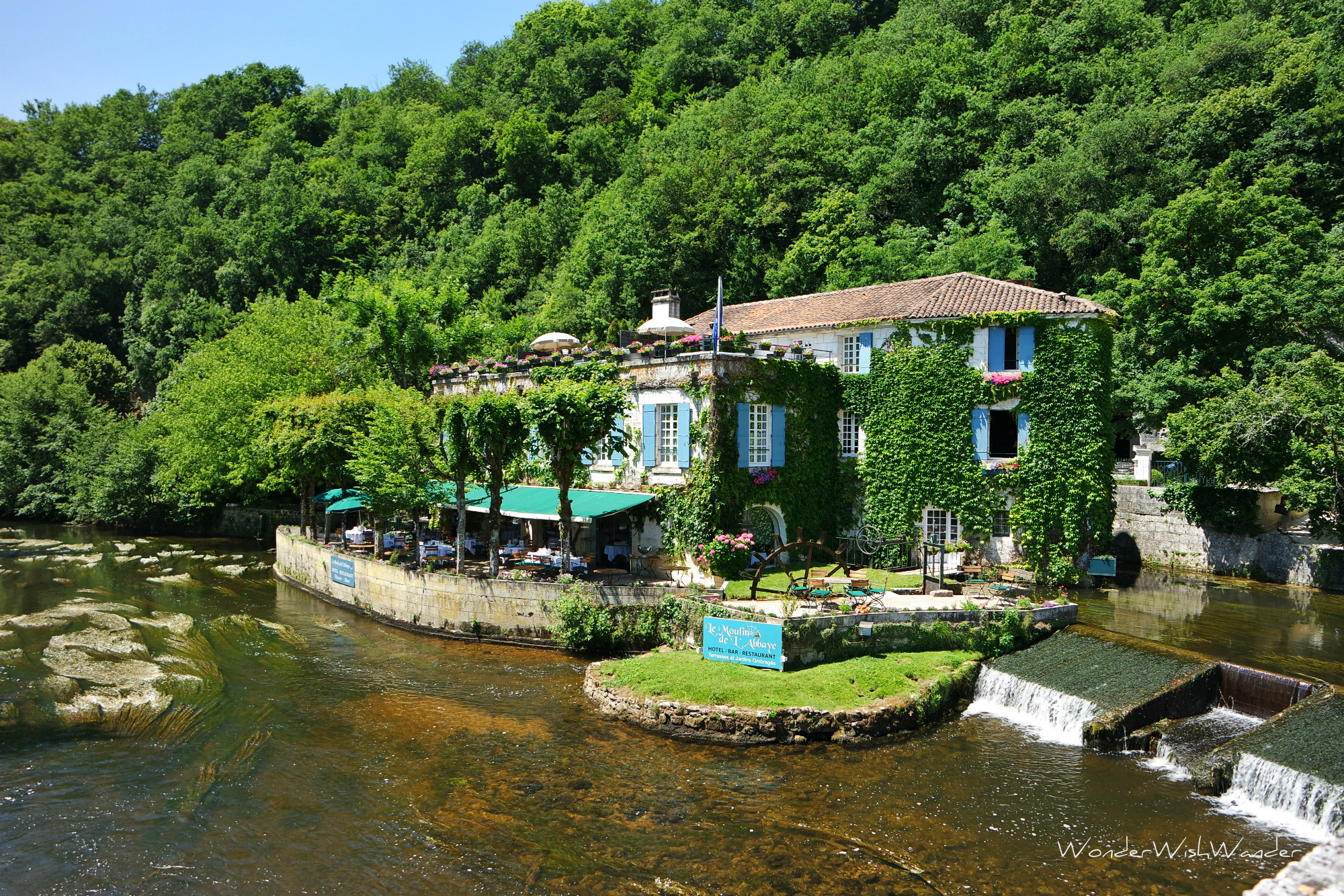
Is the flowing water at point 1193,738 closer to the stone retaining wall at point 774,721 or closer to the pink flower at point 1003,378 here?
the stone retaining wall at point 774,721

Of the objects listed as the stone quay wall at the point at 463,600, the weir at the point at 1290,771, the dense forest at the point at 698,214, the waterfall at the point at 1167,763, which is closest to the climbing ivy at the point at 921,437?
the dense forest at the point at 698,214

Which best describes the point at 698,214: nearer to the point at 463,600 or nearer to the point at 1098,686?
the point at 463,600

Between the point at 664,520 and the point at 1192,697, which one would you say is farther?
the point at 664,520

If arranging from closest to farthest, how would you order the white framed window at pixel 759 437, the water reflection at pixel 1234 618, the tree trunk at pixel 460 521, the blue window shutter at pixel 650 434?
the water reflection at pixel 1234 618 < the tree trunk at pixel 460 521 < the white framed window at pixel 759 437 < the blue window shutter at pixel 650 434

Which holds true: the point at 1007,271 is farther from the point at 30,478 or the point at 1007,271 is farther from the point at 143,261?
the point at 143,261

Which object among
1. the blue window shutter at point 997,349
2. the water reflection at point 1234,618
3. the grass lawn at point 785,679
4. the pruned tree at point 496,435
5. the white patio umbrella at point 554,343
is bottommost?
the grass lawn at point 785,679

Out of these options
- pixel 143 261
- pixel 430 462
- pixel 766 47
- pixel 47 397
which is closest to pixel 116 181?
pixel 143 261

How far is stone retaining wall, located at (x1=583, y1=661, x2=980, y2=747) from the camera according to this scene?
61.0 ft

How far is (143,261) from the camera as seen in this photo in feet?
256

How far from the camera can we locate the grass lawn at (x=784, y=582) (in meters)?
24.6

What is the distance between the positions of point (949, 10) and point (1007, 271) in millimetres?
30903

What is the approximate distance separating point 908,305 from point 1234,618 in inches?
589

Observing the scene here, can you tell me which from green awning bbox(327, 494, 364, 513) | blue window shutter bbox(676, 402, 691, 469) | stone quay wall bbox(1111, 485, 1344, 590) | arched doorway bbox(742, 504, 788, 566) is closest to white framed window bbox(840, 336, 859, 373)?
arched doorway bbox(742, 504, 788, 566)

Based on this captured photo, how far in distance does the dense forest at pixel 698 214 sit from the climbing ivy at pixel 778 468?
1455 centimetres
